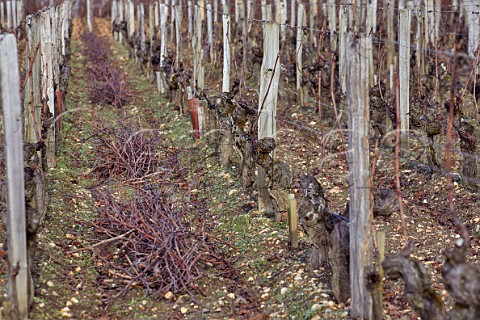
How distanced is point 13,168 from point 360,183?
176cm

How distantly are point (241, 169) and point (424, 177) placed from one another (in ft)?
5.78

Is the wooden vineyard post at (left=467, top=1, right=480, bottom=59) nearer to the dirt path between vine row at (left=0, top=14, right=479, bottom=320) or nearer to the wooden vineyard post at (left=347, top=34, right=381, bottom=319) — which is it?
the dirt path between vine row at (left=0, top=14, right=479, bottom=320)

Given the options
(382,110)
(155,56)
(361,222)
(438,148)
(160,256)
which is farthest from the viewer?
(155,56)

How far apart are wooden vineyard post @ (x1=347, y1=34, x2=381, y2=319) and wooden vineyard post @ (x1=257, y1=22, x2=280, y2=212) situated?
196 centimetres

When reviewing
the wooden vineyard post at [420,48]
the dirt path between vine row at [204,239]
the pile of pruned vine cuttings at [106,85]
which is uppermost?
the wooden vineyard post at [420,48]

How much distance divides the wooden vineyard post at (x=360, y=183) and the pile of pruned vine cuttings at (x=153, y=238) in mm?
1309

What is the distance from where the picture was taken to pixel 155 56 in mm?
12453

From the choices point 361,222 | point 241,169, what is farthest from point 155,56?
point 361,222

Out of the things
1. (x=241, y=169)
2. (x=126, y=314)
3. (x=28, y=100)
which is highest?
(x=28, y=100)

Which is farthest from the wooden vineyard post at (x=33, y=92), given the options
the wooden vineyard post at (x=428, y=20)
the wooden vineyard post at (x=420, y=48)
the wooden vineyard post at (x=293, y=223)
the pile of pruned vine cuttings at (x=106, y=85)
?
the wooden vineyard post at (x=428, y=20)

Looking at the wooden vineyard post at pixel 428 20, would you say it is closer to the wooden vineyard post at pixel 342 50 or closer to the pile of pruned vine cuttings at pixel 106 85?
the wooden vineyard post at pixel 342 50

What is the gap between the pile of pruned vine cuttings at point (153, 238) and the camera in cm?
475

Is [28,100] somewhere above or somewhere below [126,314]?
above

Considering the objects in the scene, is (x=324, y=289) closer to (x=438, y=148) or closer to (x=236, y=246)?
(x=236, y=246)
